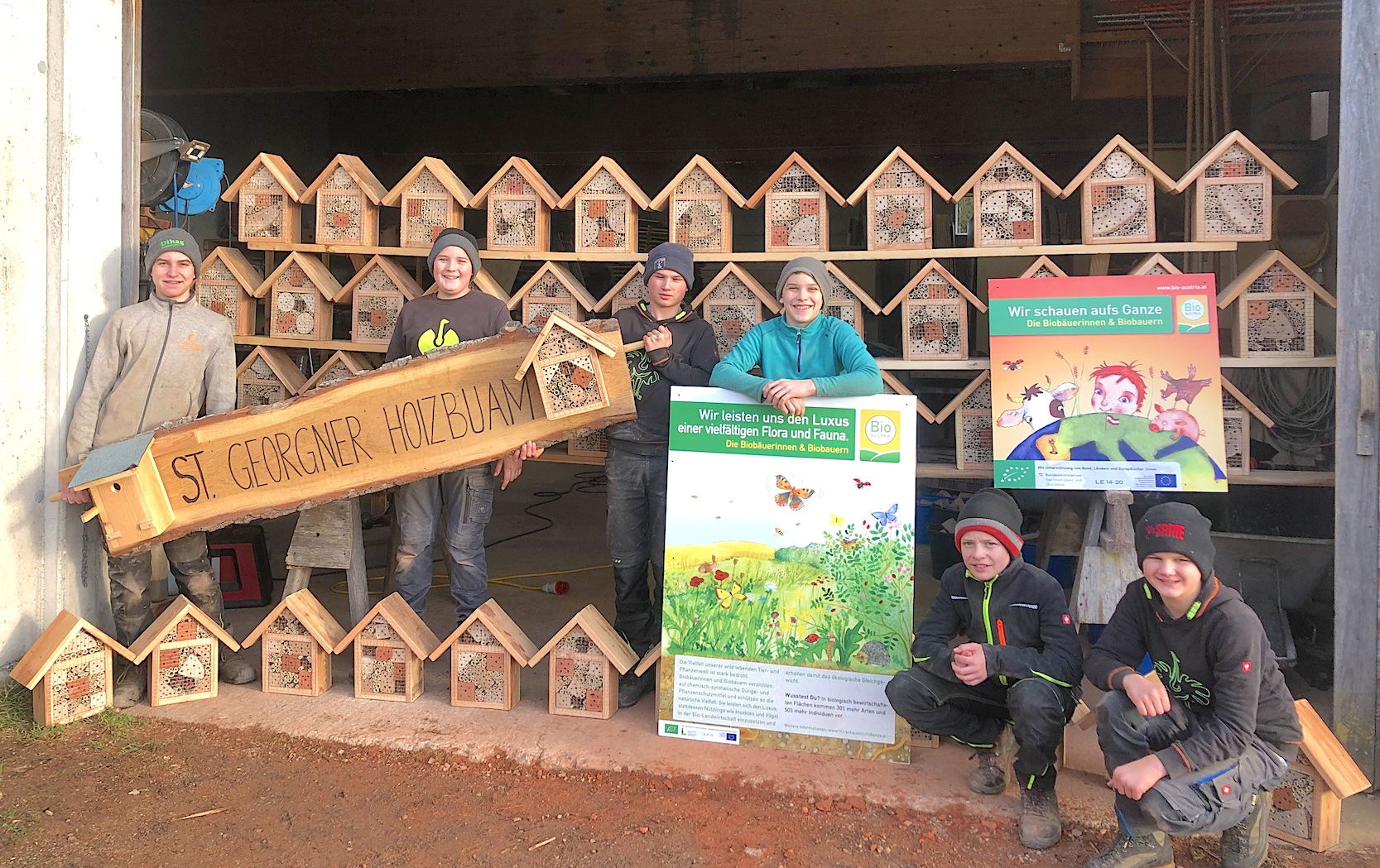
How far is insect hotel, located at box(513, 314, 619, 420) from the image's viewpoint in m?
3.21

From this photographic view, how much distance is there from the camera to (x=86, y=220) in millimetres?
3676

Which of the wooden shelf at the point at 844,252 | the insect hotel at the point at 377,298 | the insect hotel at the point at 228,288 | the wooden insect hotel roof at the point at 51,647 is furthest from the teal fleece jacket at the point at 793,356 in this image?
the wooden insect hotel roof at the point at 51,647

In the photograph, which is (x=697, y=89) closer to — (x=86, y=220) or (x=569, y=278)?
(x=569, y=278)

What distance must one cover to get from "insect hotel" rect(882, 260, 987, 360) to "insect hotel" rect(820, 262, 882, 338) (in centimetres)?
10

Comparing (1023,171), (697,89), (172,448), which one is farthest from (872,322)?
(172,448)

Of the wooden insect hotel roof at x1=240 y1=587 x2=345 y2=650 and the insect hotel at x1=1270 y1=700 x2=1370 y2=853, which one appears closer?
the insect hotel at x1=1270 y1=700 x2=1370 y2=853

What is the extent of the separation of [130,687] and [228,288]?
170 cm

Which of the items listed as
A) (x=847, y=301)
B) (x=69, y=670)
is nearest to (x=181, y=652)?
(x=69, y=670)

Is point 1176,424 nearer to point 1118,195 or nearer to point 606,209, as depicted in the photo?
point 1118,195

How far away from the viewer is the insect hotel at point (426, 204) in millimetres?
4016

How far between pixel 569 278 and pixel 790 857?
2434mm

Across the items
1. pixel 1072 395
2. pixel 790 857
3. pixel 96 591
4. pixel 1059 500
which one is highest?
pixel 1072 395

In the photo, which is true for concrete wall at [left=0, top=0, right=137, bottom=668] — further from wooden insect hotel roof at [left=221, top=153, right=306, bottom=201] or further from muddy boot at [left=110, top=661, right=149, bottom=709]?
wooden insect hotel roof at [left=221, top=153, right=306, bottom=201]

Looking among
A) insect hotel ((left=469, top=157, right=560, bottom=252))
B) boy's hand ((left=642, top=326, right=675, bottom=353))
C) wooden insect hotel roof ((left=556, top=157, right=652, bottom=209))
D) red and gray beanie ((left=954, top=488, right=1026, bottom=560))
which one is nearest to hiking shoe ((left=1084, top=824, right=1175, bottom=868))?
red and gray beanie ((left=954, top=488, right=1026, bottom=560))
